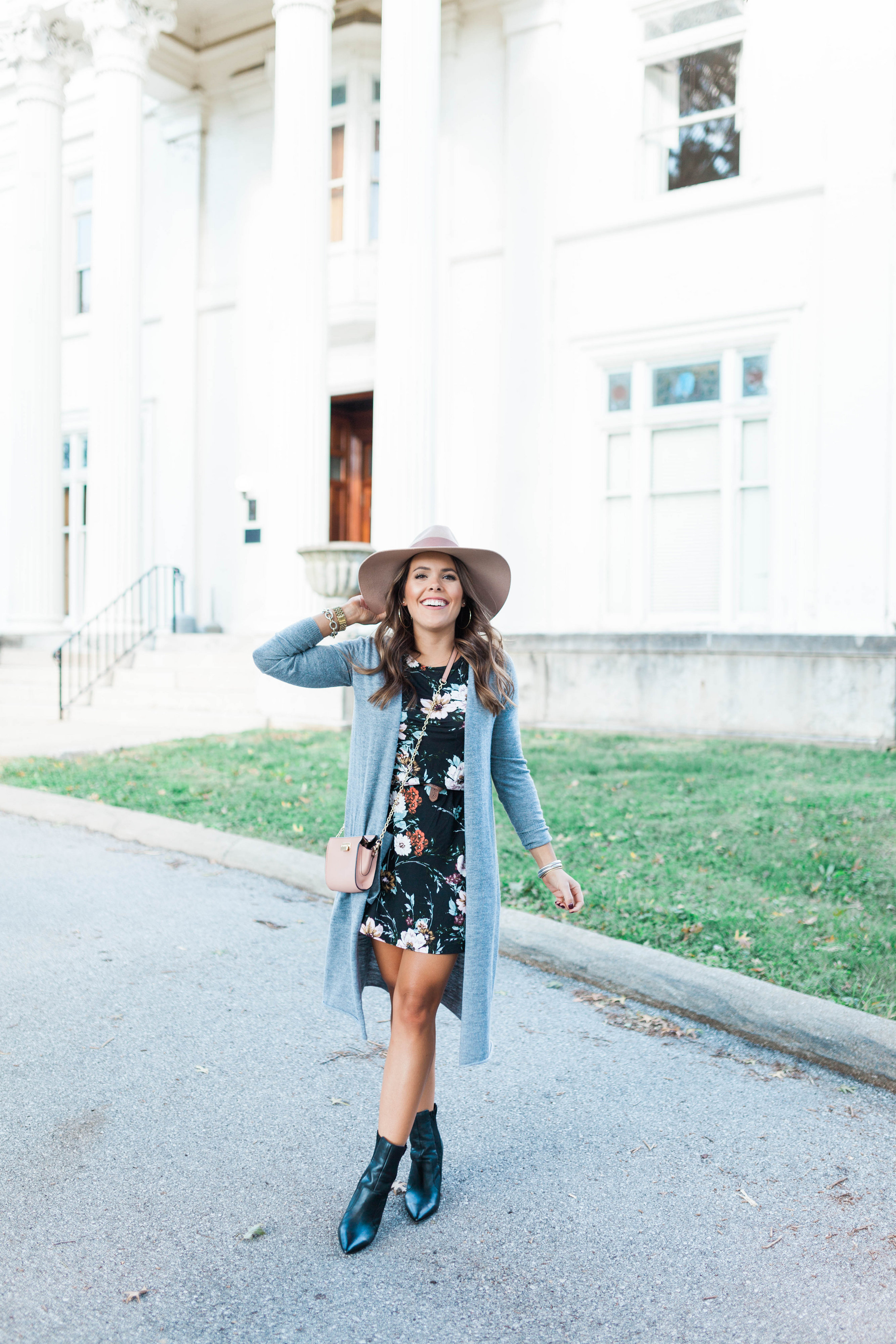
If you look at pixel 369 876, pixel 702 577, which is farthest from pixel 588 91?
pixel 369 876

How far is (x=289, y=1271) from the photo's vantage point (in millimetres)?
2471

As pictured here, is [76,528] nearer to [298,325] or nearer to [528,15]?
[298,325]

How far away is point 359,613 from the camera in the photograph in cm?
290

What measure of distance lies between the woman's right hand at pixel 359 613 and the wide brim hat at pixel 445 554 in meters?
0.01

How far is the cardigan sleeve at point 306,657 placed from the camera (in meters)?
2.91

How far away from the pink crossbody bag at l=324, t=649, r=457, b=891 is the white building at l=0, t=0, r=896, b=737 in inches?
348

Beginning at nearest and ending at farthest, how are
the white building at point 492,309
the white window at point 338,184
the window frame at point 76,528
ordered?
the white building at point 492,309 → the white window at point 338,184 → the window frame at point 76,528

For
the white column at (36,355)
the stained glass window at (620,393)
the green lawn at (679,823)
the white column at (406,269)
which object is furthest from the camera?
the white column at (36,355)

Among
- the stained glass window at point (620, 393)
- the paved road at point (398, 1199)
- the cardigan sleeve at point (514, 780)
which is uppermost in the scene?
the stained glass window at point (620, 393)

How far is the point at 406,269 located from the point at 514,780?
1014 centimetres

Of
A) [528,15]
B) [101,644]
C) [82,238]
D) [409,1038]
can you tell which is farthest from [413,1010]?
[82,238]

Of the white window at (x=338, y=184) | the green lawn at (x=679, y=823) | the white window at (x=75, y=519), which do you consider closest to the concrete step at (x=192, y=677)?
the green lawn at (x=679, y=823)

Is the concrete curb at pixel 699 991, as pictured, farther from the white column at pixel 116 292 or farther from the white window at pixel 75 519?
the white window at pixel 75 519

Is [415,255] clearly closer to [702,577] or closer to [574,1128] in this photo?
[702,577]
